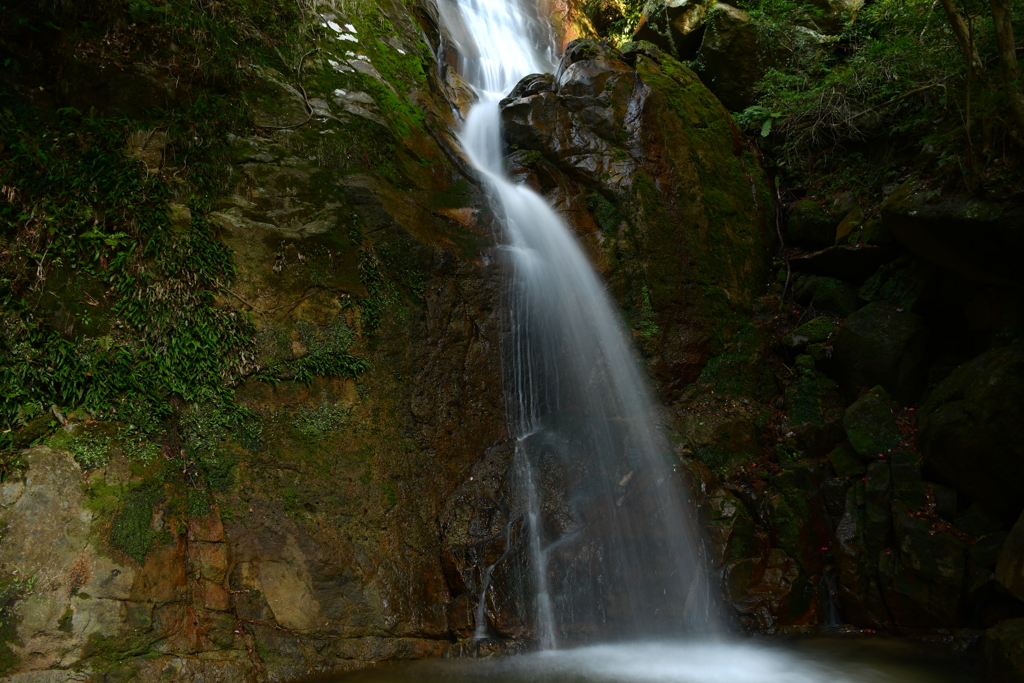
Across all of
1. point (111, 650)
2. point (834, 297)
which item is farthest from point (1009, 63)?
point (111, 650)

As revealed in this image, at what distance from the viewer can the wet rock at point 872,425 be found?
6.84 m

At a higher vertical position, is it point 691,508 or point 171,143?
point 171,143

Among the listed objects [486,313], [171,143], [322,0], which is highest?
[322,0]

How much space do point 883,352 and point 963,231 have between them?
1.93 metres

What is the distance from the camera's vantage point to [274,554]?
17.6 feet

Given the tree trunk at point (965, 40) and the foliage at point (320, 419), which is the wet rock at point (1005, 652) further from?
the foliage at point (320, 419)

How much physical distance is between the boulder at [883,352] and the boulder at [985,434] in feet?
3.16

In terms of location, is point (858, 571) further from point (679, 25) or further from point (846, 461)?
point (679, 25)

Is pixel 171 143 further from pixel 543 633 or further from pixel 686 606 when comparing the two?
pixel 686 606

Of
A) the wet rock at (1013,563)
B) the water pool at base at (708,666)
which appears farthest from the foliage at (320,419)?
the wet rock at (1013,563)

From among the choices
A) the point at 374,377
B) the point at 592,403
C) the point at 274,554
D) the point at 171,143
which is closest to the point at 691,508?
the point at 592,403

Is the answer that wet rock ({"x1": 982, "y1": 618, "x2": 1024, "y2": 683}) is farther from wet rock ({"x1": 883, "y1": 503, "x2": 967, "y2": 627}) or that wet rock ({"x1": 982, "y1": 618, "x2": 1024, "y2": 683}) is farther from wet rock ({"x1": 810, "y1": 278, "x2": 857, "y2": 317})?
wet rock ({"x1": 810, "y1": 278, "x2": 857, "y2": 317})

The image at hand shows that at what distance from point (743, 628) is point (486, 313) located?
189 inches

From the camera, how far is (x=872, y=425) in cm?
700
